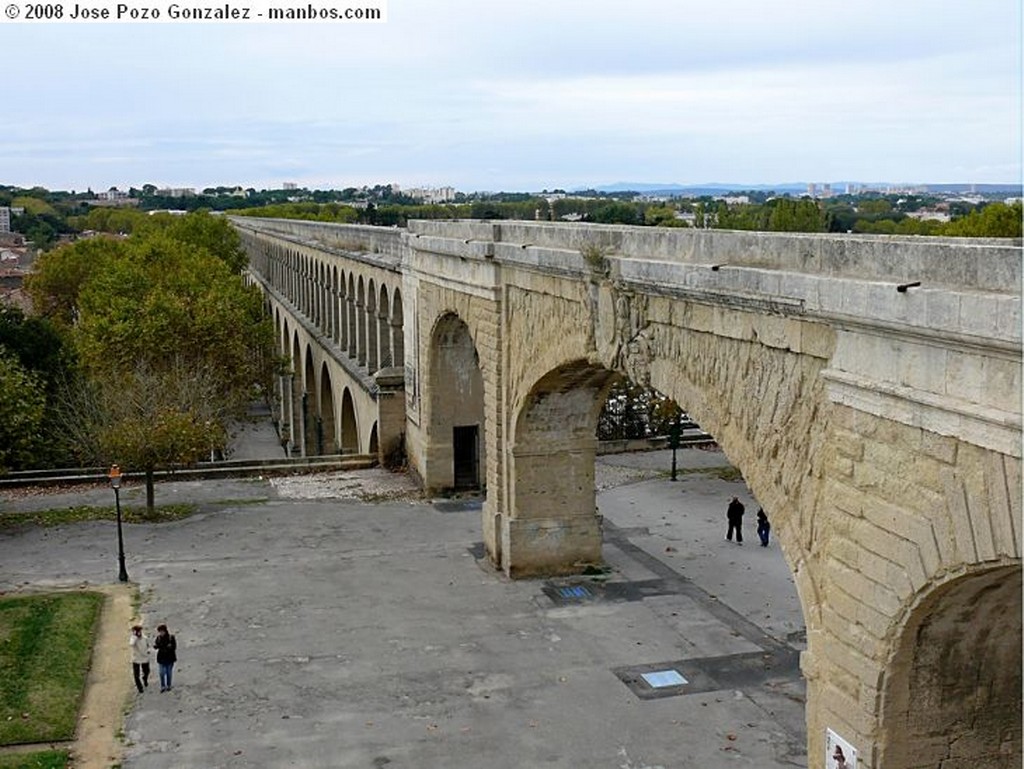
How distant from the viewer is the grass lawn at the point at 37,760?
1188 cm

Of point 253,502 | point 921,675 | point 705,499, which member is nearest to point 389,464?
point 253,502

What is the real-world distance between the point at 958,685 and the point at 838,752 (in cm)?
113

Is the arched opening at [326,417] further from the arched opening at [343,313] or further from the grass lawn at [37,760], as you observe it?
the grass lawn at [37,760]

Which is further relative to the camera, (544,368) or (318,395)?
(318,395)

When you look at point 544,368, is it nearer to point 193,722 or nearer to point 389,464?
point 193,722

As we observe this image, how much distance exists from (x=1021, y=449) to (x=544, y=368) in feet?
31.9

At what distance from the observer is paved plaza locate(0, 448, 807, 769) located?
12516 mm

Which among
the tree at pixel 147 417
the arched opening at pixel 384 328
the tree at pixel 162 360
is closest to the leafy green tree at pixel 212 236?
the tree at pixel 162 360

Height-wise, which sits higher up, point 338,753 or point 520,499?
point 520,499

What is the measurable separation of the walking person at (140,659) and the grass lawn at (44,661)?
2.31 ft

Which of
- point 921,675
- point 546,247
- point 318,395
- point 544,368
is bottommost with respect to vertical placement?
point 318,395

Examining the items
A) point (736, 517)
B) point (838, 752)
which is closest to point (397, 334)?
point (736, 517)

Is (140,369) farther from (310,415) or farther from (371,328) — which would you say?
(310,415)

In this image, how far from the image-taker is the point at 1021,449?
6.81m
